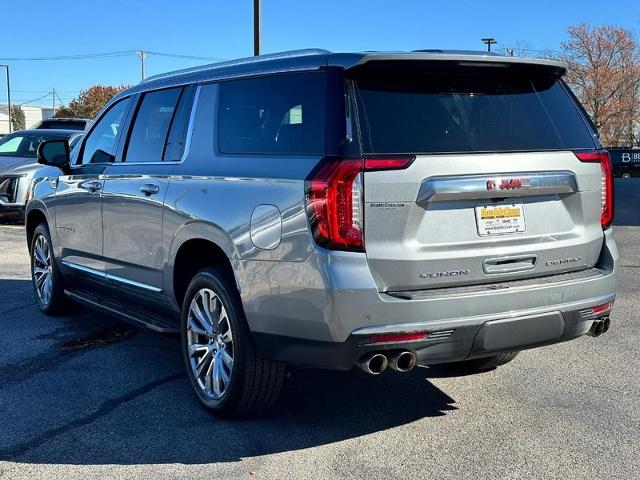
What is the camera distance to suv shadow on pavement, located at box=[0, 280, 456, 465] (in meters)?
3.89

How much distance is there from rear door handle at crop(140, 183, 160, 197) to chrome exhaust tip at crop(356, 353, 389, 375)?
1.93 metres

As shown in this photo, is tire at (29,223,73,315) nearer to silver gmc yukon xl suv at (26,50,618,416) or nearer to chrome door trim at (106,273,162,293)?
chrome door trim at (106,273,162,293)

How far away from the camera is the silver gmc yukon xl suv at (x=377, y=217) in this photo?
349cm

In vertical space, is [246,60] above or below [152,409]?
above

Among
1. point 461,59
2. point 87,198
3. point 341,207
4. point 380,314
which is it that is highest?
point 461,59

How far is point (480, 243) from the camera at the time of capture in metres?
3.69

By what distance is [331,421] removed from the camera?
4262 millimetres

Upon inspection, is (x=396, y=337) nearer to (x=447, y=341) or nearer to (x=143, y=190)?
(x=447, y=341)

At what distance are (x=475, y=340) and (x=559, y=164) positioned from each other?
106 cm

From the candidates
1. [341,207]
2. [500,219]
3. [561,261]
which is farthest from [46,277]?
[561,261]

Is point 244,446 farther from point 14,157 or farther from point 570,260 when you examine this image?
point 14,157

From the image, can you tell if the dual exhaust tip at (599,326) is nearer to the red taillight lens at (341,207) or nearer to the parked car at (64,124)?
the red taillight lens at (341,207)

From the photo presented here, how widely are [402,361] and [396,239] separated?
0.59 meters

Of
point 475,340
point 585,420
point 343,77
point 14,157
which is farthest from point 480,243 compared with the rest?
point 14,157
